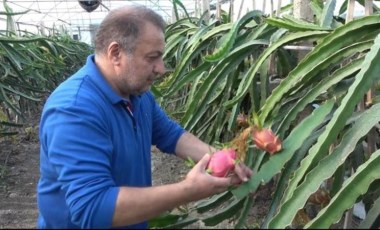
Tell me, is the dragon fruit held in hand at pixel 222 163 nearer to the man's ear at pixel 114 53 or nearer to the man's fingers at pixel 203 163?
the man's fingers at pixel 203 163

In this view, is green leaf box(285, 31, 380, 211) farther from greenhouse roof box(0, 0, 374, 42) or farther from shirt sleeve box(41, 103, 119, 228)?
greenhouse roof box(0, 0, 374, 42)

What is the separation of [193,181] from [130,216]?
124mm

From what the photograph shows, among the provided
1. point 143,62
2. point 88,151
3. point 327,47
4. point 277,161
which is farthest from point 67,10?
point 277,161

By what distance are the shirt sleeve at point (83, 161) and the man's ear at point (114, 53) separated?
0.50ft

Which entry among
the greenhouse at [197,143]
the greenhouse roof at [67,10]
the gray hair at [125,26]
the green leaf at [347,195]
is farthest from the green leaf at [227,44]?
the greenhouse roof at [67,10]

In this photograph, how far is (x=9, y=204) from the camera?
7.95ft

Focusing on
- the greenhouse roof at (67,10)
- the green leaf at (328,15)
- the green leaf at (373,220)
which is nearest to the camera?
the green leaf at (373,220)

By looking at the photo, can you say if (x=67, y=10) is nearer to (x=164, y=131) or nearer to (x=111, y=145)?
(x=164, y=131)

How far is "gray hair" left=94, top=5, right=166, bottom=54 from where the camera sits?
3.43ft

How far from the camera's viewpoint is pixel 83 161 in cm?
88

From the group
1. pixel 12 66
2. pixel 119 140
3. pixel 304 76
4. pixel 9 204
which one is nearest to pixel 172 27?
pixel 12 66

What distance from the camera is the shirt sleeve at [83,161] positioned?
0.85 meters

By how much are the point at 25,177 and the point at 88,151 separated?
7.17 feet

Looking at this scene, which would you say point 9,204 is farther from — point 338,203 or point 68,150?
point 338,203
